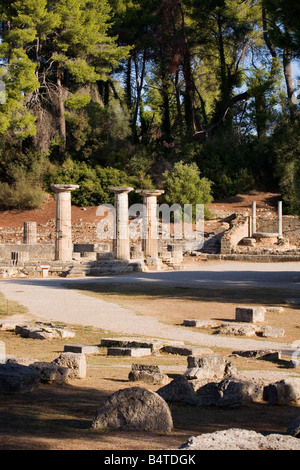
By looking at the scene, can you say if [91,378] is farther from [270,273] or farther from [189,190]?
[189,190]

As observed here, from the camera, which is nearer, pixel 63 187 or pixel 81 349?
pixel 81 349

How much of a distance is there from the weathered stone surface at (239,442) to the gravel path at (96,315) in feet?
21.0

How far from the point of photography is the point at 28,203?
138ft

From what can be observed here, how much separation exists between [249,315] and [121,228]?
52.2ft

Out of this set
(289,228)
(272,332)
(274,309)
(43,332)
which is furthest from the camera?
(289,228)

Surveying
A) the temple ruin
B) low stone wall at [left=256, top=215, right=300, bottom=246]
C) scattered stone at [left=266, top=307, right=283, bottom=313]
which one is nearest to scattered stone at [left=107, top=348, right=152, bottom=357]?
scattered stone at [left=266, top=307, right=283, bottom=313]

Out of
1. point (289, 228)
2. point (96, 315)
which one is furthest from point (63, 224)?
point (96, 315)

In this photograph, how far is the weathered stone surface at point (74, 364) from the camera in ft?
27.9

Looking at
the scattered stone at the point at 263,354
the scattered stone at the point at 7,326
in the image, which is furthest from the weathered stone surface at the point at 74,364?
the scattered stone at the point at 7,326

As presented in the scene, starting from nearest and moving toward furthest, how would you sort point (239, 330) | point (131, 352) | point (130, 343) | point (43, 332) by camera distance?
point (131, 352), point (130, 343), point (43, 332), point (239, 330)

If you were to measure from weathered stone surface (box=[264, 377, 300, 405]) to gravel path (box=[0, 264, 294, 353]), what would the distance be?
3.98 meters

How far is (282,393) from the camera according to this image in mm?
7160

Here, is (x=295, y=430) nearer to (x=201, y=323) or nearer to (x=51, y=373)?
(x=51, y=373)
